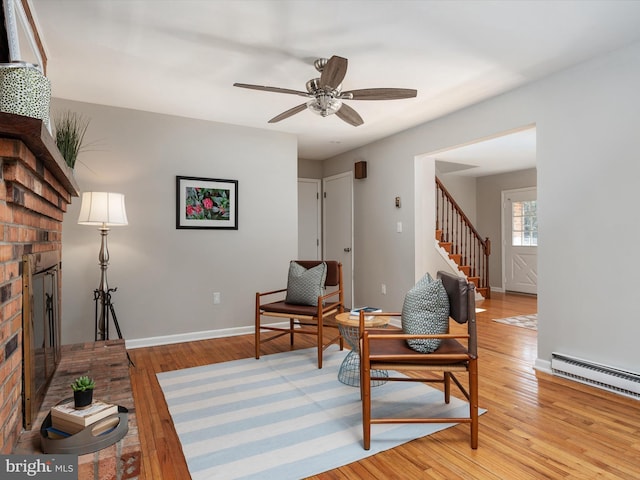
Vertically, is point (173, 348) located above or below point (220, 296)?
below

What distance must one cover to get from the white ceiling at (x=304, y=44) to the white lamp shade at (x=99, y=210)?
957 mm

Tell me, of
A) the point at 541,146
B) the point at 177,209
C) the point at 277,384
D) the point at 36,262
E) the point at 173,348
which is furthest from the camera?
the point at 177,209

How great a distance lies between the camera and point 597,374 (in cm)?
268

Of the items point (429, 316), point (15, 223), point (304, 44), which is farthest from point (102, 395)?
point (304, 44)

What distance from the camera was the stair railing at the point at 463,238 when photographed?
22.1ft

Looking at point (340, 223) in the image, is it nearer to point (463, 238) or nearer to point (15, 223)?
point (463, 238)

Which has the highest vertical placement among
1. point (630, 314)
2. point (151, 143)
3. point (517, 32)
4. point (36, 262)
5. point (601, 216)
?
point (517, 32)

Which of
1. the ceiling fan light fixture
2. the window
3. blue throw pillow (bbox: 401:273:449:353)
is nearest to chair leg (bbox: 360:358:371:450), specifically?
blue throw pillow (bbox: 401:273:449:353)

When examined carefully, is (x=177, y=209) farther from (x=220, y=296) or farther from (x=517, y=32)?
(x=517, y=32)

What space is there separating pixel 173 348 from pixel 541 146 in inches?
150

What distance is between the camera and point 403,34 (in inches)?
95.0

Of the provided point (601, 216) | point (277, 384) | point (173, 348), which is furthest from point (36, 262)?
point (601, 216)

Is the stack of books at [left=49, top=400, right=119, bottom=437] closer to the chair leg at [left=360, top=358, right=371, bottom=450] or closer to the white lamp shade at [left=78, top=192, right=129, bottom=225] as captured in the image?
the chair leg at [left=360, top=358, right=371, bottom=450]

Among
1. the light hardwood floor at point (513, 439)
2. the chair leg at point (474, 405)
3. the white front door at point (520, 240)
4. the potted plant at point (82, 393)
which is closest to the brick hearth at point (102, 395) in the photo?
the potted plant at point (82, 393)
